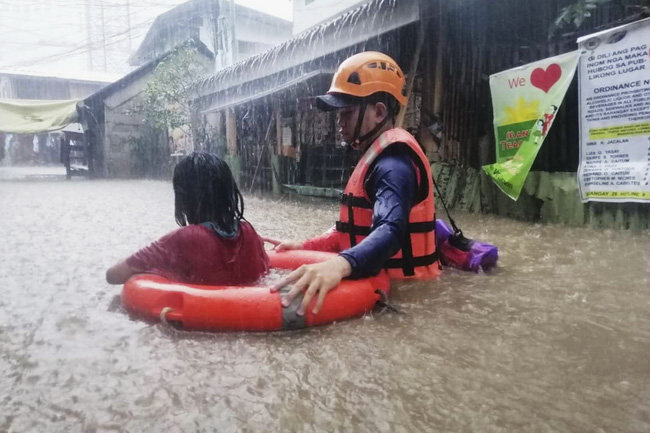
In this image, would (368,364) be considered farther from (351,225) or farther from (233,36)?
(233,36)

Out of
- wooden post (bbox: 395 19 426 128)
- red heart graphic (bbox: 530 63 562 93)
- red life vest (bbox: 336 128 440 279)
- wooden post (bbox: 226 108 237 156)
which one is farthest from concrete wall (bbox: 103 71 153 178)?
red life vest (bbox: 336 128 440 279)

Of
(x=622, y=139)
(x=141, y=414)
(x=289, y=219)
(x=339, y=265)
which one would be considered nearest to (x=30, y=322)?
(x=141, y=414)

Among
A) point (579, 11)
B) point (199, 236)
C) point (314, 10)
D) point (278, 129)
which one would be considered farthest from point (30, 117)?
point (199, 236)

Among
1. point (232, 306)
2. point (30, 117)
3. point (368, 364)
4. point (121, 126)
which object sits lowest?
point (368, 364)

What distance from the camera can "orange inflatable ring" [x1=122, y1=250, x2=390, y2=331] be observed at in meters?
2.15

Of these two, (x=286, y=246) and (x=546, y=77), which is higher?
(x=546, y=77)

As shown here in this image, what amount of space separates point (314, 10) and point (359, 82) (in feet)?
49.9

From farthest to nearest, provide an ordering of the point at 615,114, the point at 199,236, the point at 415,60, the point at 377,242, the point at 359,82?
the point at 415,60
the point at 615,114
the point at 359,82
the point at 199,236
the point at 377,242

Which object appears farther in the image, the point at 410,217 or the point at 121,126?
the point at 121,126

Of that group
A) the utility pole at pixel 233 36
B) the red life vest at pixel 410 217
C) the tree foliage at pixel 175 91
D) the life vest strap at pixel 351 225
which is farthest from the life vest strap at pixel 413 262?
the utility pole at pixel 233 36

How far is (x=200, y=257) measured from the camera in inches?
98.8

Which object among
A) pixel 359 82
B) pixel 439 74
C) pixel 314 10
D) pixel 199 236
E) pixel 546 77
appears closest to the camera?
pixel 199 236

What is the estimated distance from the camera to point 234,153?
44.3 feet

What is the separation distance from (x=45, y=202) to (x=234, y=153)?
5.32m
